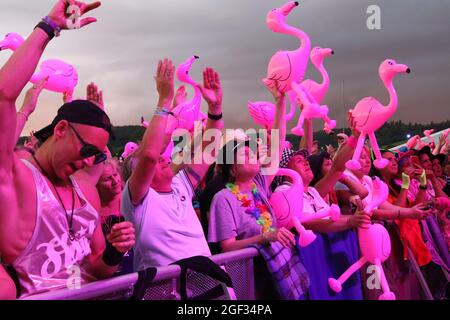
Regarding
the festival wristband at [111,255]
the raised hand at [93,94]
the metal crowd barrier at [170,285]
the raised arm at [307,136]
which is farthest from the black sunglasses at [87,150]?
the raised arm at [307,136]

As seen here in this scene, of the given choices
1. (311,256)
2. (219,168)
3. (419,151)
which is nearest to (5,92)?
(219,168)

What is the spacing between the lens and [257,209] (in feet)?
9.50

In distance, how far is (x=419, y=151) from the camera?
5.52 metres

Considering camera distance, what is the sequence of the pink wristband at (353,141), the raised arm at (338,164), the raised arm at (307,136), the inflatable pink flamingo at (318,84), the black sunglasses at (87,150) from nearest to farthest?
the black sunglasses at (87,150) < the raised arm at (338,164) < the pink wristband at (353,141) < the inflatable pink flamingo at (318,84) < the raised arm at (307,136)

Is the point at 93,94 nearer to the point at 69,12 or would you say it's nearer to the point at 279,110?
the point at 69,12

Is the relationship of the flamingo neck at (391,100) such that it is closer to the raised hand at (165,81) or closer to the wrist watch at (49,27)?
the raised hand at (165,81)

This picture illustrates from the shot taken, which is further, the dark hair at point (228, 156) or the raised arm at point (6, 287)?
the dark hair at point (228, 156)

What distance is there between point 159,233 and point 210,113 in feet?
2.80

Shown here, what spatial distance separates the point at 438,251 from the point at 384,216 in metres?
0.87

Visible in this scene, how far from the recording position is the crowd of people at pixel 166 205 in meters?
1.61

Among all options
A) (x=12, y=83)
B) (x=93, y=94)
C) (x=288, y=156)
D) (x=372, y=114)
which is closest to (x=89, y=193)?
(x=12, y=83)

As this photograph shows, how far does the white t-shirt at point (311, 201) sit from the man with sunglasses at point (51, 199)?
5.13 ft

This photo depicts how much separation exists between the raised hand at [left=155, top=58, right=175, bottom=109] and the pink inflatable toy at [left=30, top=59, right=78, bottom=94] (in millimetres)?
1225
